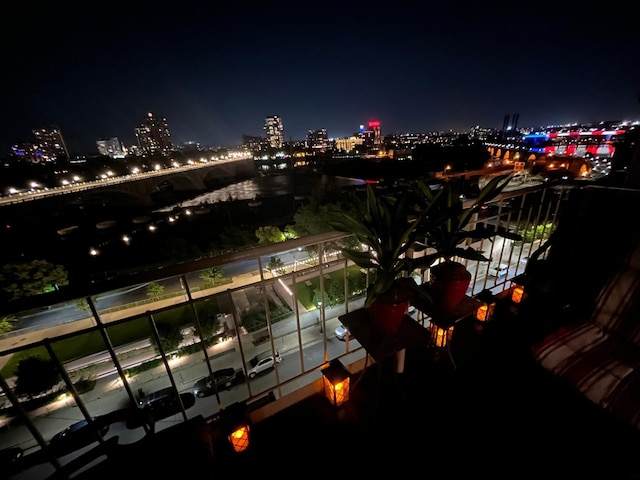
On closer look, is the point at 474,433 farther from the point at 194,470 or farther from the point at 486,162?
the point at 486,162

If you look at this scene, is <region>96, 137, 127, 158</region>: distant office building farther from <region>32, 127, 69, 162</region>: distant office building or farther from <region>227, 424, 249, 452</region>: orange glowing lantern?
<region>227, 424, 249, 452</region>: orange glowing lantern

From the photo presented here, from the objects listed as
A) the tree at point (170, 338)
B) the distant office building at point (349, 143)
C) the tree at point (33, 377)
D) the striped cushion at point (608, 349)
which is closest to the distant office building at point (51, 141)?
the distant office building at point (349, 143)

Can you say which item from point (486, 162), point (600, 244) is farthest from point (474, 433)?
point (486, 162)

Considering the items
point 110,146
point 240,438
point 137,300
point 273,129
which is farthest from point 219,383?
point 110,146

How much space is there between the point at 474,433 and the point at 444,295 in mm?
826

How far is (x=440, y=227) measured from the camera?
167 cm

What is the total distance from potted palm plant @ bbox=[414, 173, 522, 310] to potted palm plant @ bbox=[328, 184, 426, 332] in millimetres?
→ 160

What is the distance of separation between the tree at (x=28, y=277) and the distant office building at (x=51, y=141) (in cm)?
10487

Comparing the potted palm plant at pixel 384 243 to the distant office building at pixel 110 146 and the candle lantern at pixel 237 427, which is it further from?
the distant office building at pixel 110 146

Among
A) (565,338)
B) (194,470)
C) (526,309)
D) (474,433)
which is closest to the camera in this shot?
(194,470)

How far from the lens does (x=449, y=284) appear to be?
1.74 meters

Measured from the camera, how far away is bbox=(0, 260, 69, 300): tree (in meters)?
14.5

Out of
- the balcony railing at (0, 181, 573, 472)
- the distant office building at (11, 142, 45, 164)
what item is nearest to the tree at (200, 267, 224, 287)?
the balcony railing at (0, 181, 573, 472)

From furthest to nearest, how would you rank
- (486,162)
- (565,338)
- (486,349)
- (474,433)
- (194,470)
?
(486,162)
(486,349)
(565,338)
(474,433)
(194,470)
